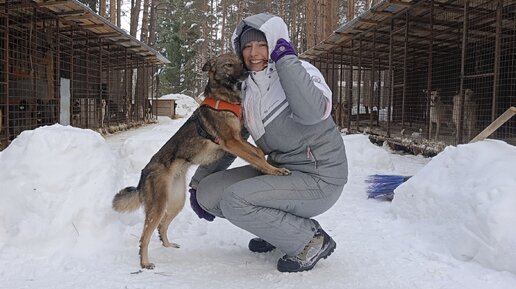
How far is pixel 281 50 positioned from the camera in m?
2.74

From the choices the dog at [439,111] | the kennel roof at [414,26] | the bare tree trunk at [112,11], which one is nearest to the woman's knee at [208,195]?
the kennel roof at [414,26]

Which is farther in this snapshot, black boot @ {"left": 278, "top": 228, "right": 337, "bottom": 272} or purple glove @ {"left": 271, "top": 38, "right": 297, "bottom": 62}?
black boot @ {"left": 278, "top": 228, "right": 337, "bottom": 272}

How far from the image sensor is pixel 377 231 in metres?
3.80

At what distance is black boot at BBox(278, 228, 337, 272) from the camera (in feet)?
9.38

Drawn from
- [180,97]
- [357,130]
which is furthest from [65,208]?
[180,97]

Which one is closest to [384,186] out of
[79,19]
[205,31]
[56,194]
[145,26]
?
[56,194]

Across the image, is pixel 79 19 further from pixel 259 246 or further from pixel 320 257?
pixel 320 257

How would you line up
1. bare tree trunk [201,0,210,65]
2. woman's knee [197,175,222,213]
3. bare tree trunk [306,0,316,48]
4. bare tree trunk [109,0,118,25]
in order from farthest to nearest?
bare tree trunk [201,0,210,65]
bare tree trunk [306,0,316,48]
bare tree trunk [109,0,118,25]
woman's knee [197,175,222,213]

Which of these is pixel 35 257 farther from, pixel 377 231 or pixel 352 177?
pixel 352 177

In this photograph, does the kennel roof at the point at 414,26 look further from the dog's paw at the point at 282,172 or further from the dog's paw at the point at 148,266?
the dog's paw at the point at 148,266

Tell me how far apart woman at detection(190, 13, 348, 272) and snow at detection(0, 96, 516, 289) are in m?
0.26

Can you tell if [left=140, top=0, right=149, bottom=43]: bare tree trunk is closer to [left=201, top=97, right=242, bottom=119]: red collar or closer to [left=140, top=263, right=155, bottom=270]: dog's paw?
[left=201, top=97, right=242, bottom=119]: red collar

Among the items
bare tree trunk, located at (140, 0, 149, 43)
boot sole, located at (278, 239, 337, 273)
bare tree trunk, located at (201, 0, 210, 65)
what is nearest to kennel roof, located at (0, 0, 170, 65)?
boot sole, located at (278, 239, 337, 273)

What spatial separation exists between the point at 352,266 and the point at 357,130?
11544 mm
